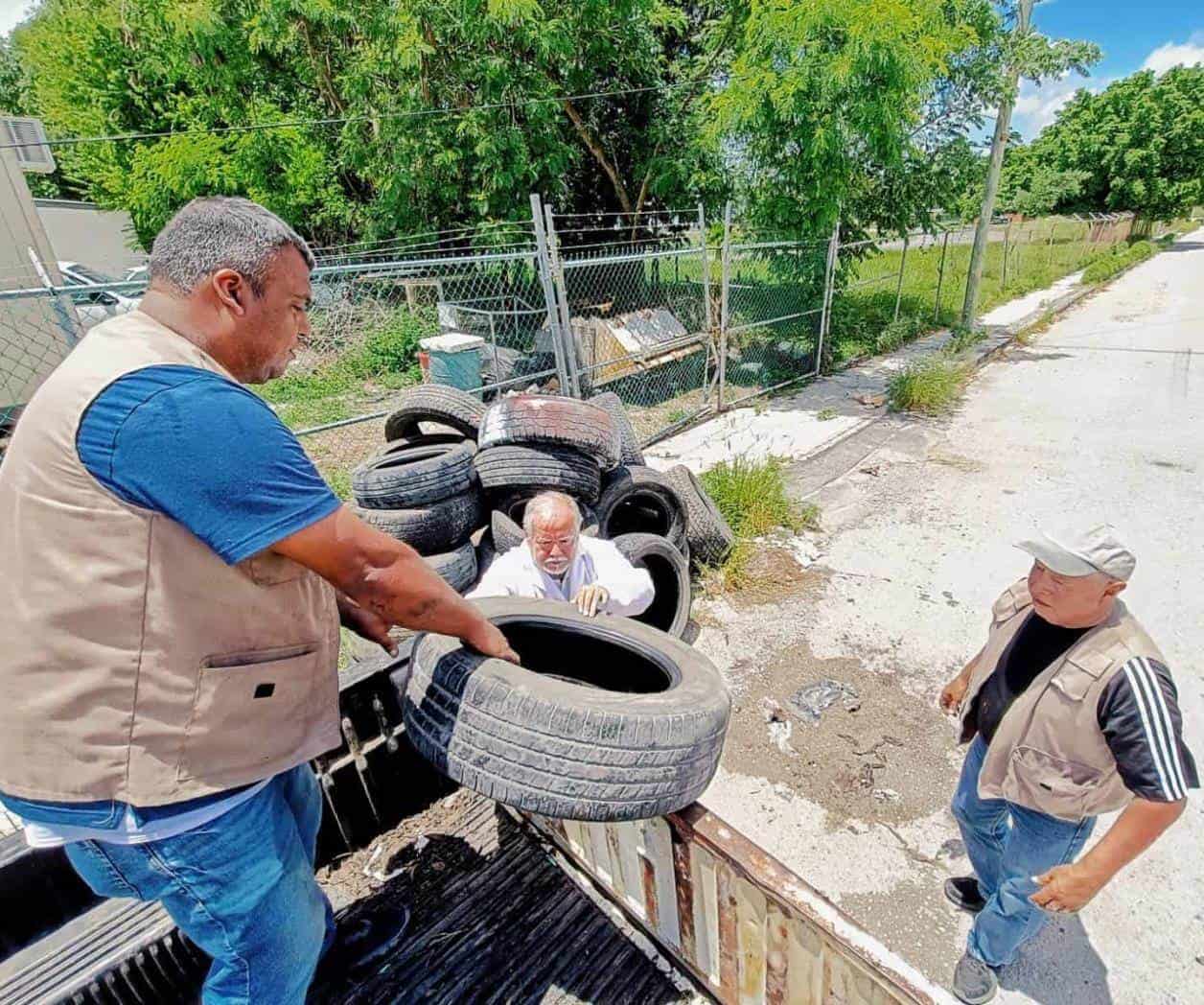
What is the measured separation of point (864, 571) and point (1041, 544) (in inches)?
120

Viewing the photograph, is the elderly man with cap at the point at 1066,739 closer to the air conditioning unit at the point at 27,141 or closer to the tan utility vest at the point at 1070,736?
the tan utility vest at the point at 1070,736

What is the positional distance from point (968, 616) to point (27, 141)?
35.5 feet

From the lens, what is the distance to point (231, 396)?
3.68ft

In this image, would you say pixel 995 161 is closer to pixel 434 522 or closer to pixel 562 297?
pixel 562 297

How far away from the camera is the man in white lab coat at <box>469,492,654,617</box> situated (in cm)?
255

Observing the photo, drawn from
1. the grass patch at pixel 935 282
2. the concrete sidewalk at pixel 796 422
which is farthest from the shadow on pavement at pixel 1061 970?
the grass patch at pixel 935 282

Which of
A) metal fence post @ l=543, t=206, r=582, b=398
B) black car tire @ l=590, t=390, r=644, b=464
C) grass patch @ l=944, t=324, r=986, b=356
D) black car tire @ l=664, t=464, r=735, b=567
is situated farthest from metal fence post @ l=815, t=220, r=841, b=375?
black car tire @ l=664, t=464, r=735, b=567

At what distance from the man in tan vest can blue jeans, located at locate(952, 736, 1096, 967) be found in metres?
1.75

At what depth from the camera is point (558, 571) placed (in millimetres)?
2598

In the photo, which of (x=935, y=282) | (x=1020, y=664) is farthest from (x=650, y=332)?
(x=935, y=282)

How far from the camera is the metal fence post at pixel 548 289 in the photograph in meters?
5.36

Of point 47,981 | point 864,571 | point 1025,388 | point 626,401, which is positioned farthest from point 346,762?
point 1025,388

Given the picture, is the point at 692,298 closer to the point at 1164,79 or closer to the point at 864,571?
the point at 864,571

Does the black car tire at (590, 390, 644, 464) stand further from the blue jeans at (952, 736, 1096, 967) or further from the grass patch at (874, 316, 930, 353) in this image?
the grass patch at (874, 316, 930, 353)
